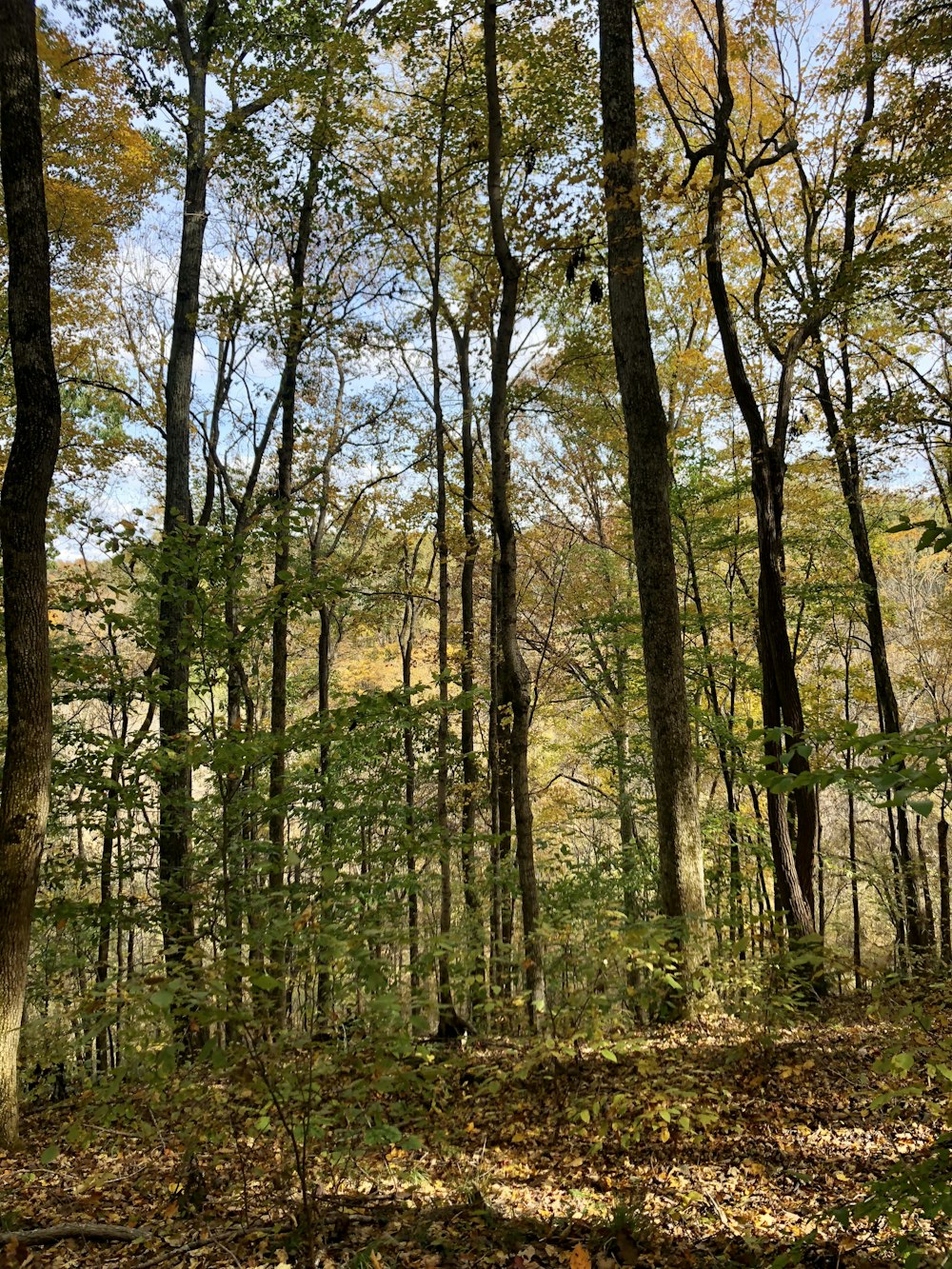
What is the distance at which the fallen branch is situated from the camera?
2.96 meters

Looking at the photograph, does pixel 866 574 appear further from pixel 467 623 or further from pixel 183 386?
pixel 183 386

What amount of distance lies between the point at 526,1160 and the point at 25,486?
16.6 ft

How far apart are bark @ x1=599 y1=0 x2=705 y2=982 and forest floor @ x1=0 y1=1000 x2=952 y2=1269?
1.20m

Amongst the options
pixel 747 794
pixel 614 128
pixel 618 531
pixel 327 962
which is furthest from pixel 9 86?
pixel 747 794

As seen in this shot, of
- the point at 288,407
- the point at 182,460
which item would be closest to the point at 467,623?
the point at 288,407

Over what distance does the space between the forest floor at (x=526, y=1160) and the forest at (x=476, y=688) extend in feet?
0.10

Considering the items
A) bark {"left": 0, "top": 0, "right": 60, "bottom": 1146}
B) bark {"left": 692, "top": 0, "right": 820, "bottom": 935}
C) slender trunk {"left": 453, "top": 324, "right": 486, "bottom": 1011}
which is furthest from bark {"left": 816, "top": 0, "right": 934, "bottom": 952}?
bark {"left": 0, "top": 0, "right": 60, "bottom": 1146}

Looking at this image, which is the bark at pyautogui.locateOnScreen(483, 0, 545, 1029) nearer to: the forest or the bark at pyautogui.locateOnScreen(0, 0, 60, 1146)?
the forest

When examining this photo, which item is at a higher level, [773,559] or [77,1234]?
[773,559]

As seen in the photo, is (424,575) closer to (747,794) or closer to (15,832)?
(747,794)

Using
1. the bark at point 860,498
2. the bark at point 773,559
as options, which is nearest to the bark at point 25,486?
the bark at point 773,559

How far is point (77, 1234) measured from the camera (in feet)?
9.96

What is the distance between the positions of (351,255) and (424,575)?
7410 millimetres

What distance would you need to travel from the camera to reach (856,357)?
12.8m
